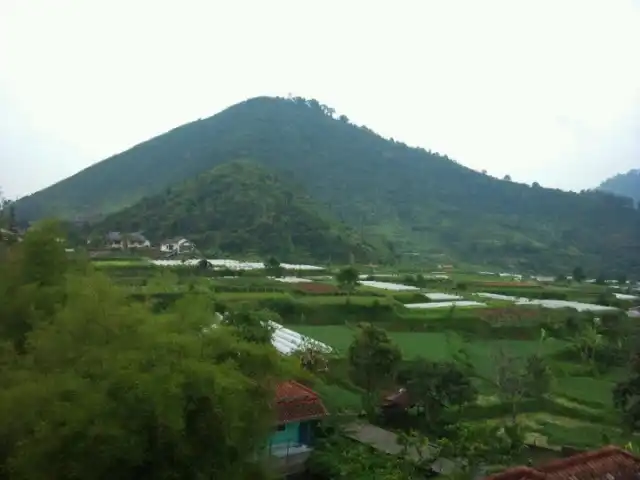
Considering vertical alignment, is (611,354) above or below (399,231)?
below

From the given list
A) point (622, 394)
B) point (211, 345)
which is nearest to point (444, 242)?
point (622, 394)

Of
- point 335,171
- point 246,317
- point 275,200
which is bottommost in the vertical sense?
point 246,317

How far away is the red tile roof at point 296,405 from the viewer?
12.3 m

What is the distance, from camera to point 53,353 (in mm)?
7551

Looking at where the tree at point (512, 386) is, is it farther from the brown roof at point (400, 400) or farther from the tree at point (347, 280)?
the tree at point (347, 280)

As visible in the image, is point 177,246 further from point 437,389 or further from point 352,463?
point 352,463

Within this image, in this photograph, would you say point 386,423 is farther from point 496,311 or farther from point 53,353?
point 496,311

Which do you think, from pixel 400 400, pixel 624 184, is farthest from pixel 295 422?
pixel 624 184

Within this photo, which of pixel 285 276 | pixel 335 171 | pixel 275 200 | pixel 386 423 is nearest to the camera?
pixel 386 423

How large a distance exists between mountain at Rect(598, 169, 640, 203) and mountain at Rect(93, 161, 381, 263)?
101654 mm

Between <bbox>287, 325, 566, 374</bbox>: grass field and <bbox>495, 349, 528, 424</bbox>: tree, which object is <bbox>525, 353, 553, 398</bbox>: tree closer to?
<bbox>495, 349, 528, 424</bbox>: tree

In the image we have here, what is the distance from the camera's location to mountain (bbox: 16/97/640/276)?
65438mm

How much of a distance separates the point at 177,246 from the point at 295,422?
37.8 metres

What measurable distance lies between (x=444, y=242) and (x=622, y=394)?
53909 millimetres
